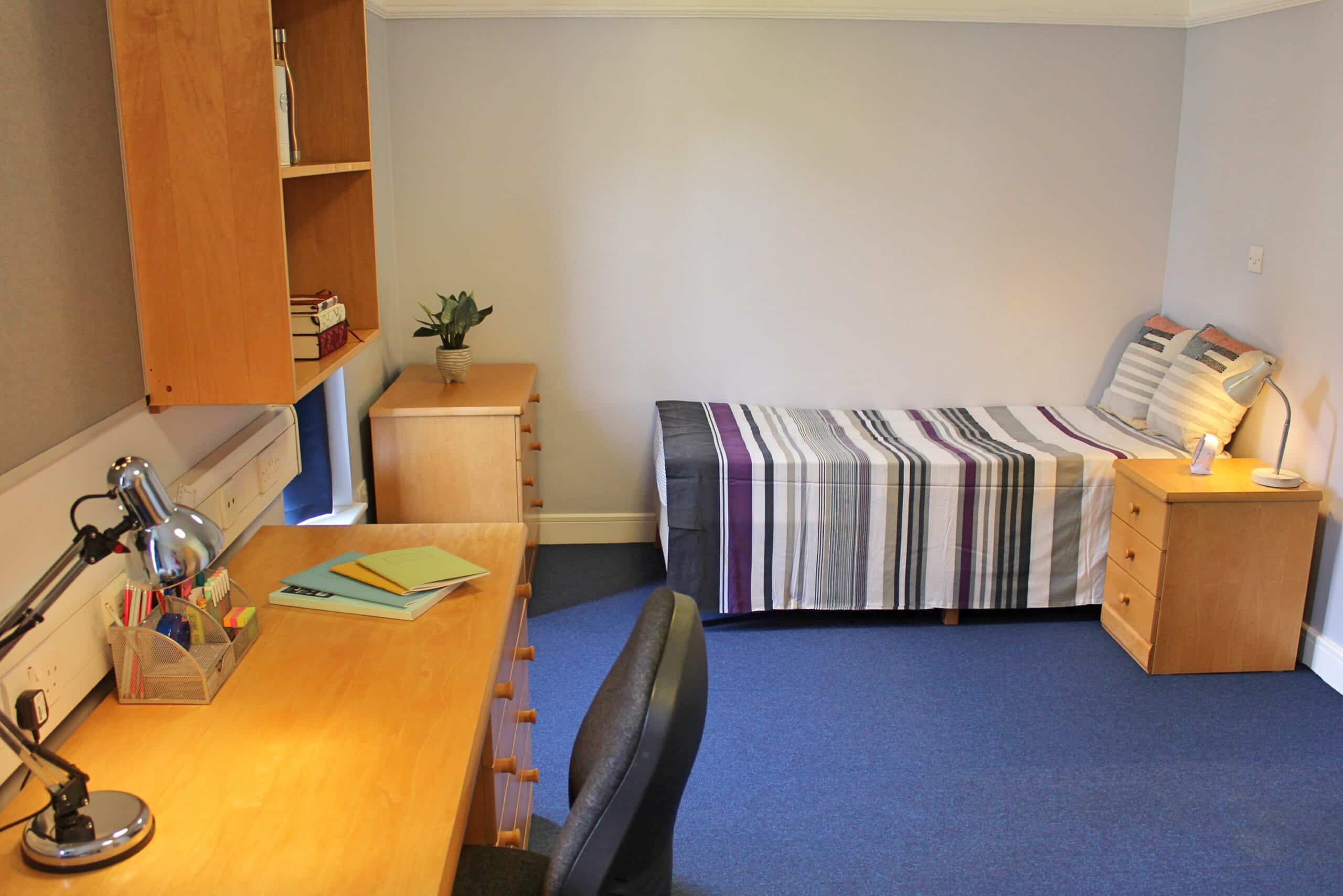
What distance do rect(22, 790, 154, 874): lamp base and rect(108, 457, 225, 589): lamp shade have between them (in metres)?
0.29

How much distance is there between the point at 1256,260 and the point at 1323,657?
1.27 metres

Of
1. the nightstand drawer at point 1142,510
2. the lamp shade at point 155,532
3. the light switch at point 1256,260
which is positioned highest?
the light switch at point 1256,260

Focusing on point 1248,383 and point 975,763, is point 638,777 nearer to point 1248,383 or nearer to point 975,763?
point 975,763

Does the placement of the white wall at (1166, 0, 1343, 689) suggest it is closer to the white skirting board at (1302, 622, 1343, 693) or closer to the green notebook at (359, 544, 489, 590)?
the white skirting board at (1302, 622, 1343, 693)

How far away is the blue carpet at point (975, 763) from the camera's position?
93.8 inches

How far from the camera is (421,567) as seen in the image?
6.52ft

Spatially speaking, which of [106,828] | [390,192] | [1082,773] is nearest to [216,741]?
[106,828]

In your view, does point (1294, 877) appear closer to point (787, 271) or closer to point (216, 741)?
point (216, 741)

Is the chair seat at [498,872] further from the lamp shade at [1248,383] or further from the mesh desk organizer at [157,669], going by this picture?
Answer: the lamp shade at [1248,383]

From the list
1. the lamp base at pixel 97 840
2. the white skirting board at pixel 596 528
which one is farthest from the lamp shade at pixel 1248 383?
the lamp base at pixel 97 840

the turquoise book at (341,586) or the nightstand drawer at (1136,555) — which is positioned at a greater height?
the turquoise book at (341,586)

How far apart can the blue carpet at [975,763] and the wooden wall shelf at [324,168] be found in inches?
58.6

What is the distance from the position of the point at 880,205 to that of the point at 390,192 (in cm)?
178

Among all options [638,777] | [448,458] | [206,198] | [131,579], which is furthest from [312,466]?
[638,777]
